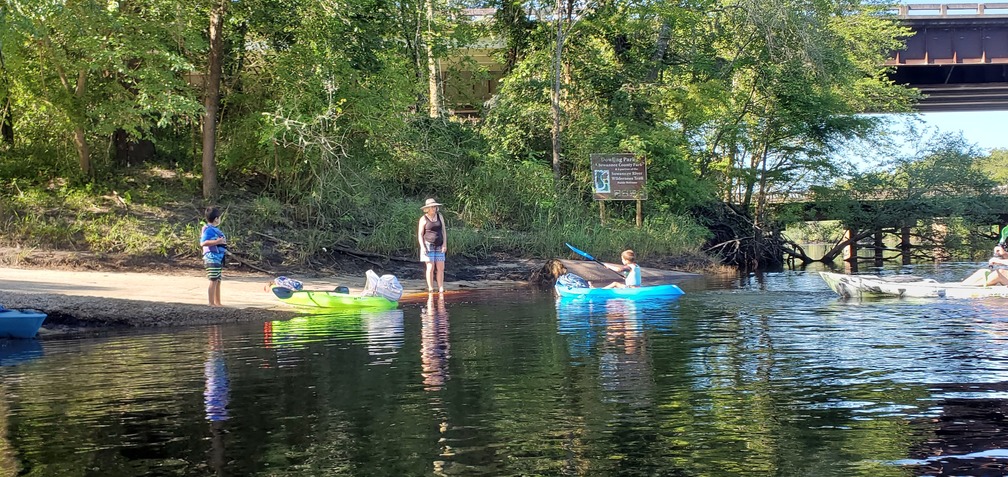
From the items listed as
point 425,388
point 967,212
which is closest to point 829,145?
point 967,212

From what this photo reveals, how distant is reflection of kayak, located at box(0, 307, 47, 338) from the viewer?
11547 mm

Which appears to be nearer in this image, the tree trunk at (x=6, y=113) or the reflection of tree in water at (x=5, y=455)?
the reflection of tree in water at (x=5, y=455)

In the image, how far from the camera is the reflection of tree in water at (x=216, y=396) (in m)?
5.69

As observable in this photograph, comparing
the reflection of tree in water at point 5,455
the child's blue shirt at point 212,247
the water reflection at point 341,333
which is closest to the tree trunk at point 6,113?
the child's blue shirt at point 212,247

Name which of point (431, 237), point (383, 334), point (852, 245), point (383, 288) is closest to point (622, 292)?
point (431, 237)

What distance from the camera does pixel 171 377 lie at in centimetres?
863

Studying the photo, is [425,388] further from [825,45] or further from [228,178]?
[825,45]

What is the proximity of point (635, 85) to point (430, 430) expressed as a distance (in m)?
25.4

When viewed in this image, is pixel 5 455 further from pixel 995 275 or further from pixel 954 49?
pixel 954 49

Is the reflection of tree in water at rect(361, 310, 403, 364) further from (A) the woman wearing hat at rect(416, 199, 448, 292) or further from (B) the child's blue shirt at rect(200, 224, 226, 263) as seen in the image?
(A) the woman wearing hat at rect(416, 199, 448, 292)

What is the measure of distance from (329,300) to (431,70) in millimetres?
15547

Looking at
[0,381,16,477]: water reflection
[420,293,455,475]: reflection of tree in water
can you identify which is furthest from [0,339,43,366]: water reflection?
[420,293,455,475]: reflection of tree in water

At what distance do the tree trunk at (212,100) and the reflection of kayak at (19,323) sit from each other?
1060 cm

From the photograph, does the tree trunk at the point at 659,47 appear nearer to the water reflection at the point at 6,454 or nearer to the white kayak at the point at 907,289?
the white kayak at the point at 907,289
